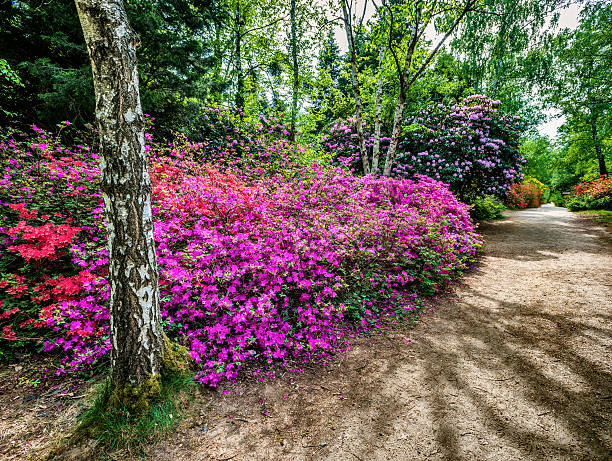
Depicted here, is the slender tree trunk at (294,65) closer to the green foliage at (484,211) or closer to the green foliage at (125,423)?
the green foliage at (484,211)

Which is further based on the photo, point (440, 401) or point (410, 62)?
point (410, 62)

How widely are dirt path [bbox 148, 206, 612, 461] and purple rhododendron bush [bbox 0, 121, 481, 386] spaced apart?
464 millimetres

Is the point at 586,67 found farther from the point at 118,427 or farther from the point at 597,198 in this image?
the point at 118,427

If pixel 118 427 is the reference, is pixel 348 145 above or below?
above

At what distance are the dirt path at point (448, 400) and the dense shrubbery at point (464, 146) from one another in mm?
5675

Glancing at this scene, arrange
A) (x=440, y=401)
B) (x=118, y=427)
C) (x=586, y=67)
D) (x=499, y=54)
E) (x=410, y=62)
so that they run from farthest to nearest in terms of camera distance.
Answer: (x=499, y=54), (x=586, y=67), (x=410, y=62), (x=440, y=401), (x=118, y=427)

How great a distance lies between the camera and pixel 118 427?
6.05 feet

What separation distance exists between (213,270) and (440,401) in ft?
8.68

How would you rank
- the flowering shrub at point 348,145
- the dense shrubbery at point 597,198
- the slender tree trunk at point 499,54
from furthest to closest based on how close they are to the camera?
1. the slender tree trunk at point 499,54
2. the dense shrubbery at point 597,198
3. the flowering shrub at point 348,145

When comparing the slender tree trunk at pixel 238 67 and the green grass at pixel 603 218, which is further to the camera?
the slender tree trunk at pixel 238 67

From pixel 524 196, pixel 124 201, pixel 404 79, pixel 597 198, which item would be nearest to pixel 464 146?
pixel 404 79

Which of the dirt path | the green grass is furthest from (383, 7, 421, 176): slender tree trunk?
the green grass

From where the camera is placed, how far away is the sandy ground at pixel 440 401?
6.11ft

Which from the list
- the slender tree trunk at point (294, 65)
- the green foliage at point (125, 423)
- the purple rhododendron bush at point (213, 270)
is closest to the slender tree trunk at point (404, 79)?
the purple rhododendron bush at point (213, 270)
